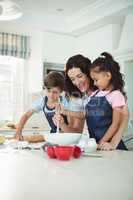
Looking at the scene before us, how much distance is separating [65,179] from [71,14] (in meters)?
3.51

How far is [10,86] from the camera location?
4395mm

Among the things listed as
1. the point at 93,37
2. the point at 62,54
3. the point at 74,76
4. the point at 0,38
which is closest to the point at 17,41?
the point at 0,38

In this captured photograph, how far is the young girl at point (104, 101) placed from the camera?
1572mm

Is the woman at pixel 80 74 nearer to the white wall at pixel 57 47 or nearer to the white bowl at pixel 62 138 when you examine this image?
the white bowl at pixel 62 138

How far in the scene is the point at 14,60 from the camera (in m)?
4.42

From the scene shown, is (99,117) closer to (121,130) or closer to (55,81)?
(121,130)

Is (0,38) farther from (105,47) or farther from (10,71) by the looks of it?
(105,47)

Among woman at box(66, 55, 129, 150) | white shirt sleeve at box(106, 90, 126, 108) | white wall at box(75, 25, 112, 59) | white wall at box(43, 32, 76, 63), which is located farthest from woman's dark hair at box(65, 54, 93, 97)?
white wall at box(43, 32, 76, 63)

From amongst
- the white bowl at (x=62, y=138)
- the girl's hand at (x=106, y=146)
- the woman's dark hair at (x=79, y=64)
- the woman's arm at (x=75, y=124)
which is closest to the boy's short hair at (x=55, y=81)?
the woman's dark hair at (x=79, y=64)

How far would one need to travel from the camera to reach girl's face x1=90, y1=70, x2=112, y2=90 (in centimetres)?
164

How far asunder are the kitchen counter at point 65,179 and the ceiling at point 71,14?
105 inches

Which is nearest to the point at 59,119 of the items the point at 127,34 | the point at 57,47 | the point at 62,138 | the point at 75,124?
the point at 75,124

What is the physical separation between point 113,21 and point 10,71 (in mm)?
1625

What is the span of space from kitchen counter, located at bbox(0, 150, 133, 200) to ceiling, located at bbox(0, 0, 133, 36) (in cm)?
267
